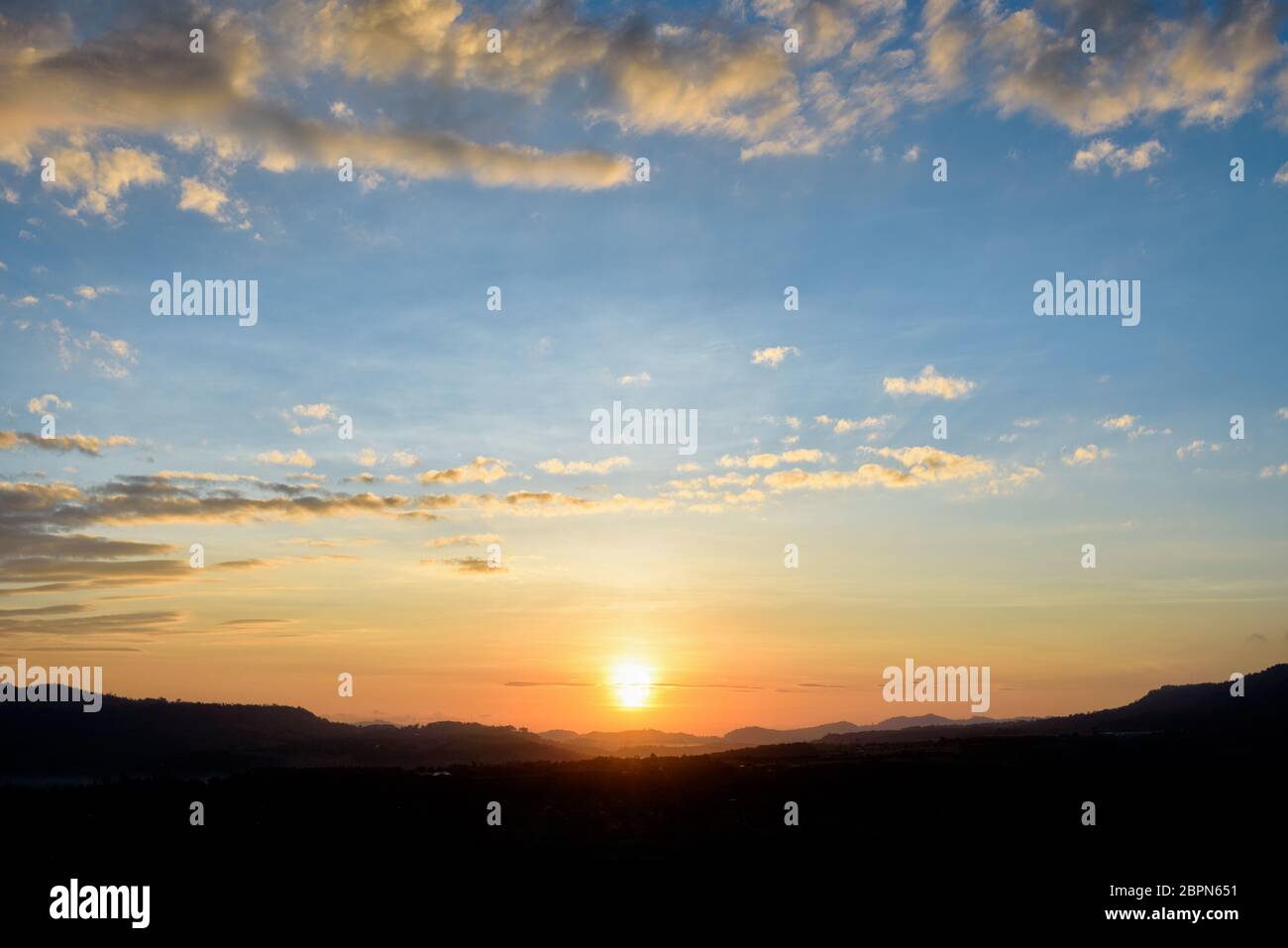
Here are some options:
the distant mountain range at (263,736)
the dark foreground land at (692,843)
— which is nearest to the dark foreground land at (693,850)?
the dark foreground land at (692,843)

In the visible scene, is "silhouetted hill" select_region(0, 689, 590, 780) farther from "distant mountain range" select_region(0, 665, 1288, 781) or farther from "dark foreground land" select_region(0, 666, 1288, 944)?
"dark foreground land" select_region(0, 666, 1288, 944)

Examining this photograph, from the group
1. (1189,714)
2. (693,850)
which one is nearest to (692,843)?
(693,850)

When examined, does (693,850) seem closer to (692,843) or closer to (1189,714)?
(692,843)

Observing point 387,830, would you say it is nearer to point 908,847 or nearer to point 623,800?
point 623,800

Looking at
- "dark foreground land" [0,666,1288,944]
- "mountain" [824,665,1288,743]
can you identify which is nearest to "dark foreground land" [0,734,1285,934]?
"dark foreground land" [0,666,1288,944]
